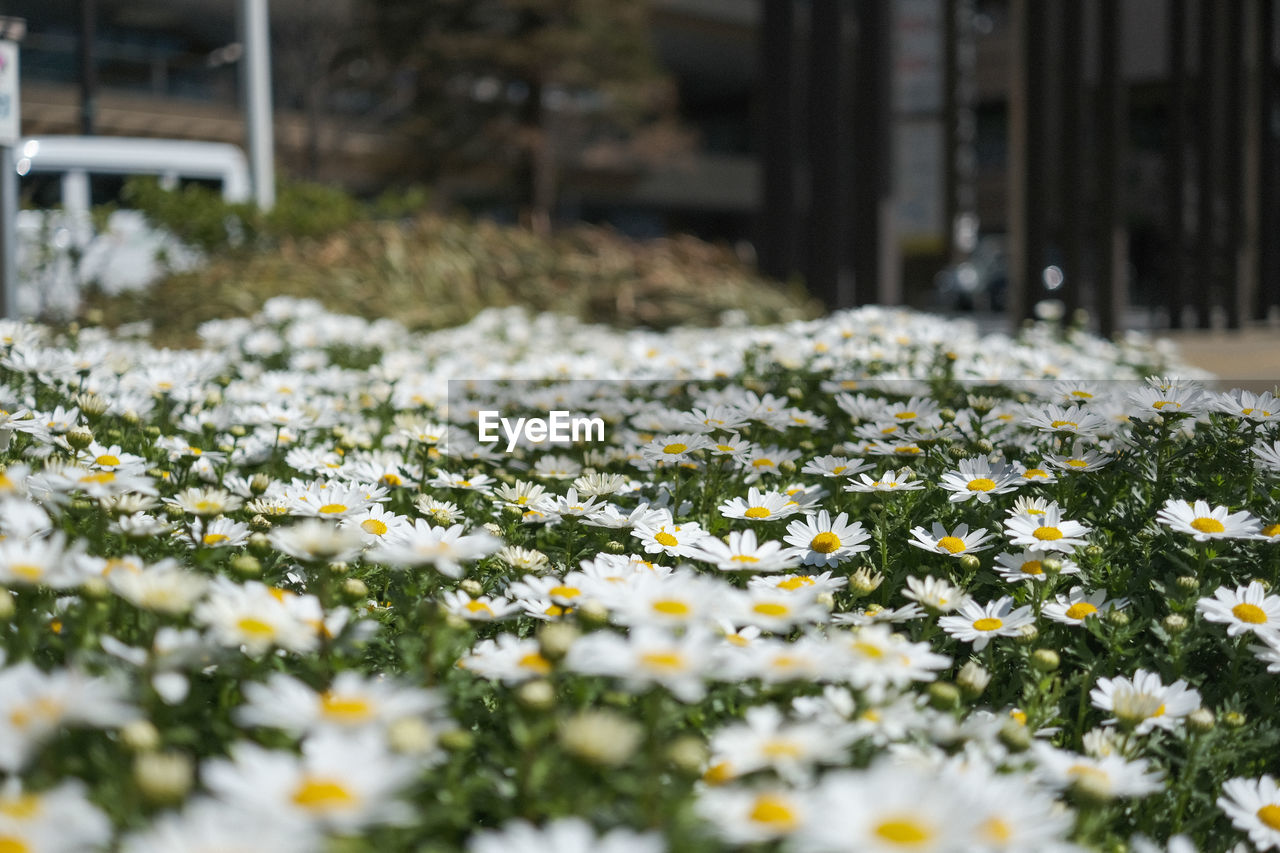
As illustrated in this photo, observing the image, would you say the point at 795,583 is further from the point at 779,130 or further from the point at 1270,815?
the point at 779,130

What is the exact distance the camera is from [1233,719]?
5.08ft

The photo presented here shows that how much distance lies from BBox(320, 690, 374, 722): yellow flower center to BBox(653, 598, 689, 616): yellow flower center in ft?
1.04

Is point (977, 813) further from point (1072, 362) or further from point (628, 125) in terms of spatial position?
point (628, 125)

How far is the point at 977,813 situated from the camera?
89 centimetres

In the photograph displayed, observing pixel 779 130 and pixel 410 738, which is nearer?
pixel 410 738

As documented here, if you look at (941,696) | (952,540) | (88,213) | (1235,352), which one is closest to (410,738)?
(941,696)

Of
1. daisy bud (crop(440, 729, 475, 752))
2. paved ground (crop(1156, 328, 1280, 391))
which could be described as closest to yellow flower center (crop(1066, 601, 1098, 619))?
daisy bud (crop(440, 729, 475, 752))

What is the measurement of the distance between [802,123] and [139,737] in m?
10.0

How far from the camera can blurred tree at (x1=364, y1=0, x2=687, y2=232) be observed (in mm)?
21219

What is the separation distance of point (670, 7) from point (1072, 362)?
29.7 metres

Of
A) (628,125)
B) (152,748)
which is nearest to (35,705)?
(152,748)

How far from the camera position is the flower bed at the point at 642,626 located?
935 millimetres

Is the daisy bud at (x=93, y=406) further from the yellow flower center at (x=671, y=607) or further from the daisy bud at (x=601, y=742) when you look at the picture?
the daisy bud at (x=601, y=742)

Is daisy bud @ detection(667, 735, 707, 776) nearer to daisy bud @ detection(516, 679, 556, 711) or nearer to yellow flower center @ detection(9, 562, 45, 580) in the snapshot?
daisy bud @ detection(516, 679, 556, 711)
